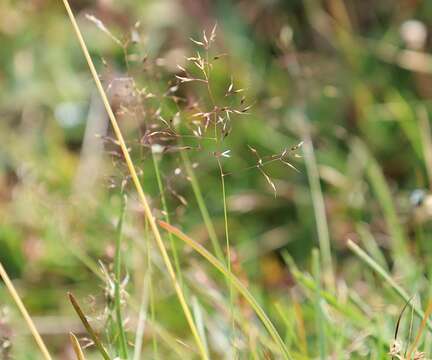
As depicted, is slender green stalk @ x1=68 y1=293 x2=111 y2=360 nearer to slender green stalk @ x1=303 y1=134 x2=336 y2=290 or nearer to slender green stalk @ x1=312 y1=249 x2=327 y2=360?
slender green stalk @ x1=312 y1=249 x2=327 y2=360

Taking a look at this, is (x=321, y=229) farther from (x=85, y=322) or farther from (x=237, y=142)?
(x=237, y=142)

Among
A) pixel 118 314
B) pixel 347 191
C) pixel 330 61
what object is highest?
pixel 118 314

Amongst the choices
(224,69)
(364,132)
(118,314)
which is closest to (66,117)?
(224,69)

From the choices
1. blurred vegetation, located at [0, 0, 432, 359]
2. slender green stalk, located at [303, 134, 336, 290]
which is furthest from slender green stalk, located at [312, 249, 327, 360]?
blurred vegetation, located at [0, 0, 432, 359]

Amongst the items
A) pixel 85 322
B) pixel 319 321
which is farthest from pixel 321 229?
pixel 85 322

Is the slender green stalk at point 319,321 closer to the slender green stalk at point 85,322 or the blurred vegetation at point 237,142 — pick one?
the slender green stalk at point 85,322

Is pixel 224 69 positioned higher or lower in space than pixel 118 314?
lower

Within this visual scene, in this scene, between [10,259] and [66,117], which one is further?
[66,117]

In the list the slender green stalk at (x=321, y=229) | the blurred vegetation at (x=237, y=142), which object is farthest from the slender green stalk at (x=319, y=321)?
the blurred vegetation at (x=237, y=142)

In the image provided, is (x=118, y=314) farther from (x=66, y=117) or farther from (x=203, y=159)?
(x=66, y=117)
